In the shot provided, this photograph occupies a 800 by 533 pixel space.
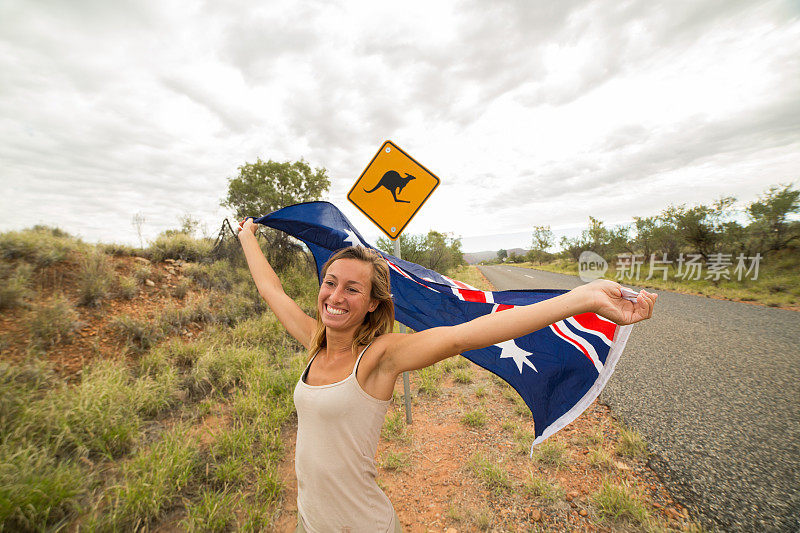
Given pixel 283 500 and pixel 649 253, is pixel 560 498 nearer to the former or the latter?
pixel 283 500

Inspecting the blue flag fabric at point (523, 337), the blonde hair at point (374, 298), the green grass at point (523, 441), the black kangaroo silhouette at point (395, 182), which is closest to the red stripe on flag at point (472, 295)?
the blue flag fabric at point (523, 337)

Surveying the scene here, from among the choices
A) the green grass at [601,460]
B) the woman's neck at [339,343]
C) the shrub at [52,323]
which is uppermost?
the woman's neck at [339,343]

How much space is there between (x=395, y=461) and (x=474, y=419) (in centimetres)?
118

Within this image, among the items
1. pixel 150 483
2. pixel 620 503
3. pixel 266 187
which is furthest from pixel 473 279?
pixel 150 483

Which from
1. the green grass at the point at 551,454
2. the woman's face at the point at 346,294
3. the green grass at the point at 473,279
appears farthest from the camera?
the green grass at the point at 473,279

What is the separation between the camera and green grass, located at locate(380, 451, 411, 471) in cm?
295

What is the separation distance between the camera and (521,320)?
1.29 m

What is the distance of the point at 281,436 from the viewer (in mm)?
3256

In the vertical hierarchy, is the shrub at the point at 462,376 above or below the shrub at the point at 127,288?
below

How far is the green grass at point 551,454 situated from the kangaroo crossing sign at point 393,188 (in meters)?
2.80

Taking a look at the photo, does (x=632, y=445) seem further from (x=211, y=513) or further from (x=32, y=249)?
(x=32, y=249)

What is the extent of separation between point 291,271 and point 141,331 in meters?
4.99

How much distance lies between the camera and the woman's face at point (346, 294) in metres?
1.57

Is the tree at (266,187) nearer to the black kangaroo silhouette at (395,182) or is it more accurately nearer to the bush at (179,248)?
the bush at (179,248)
